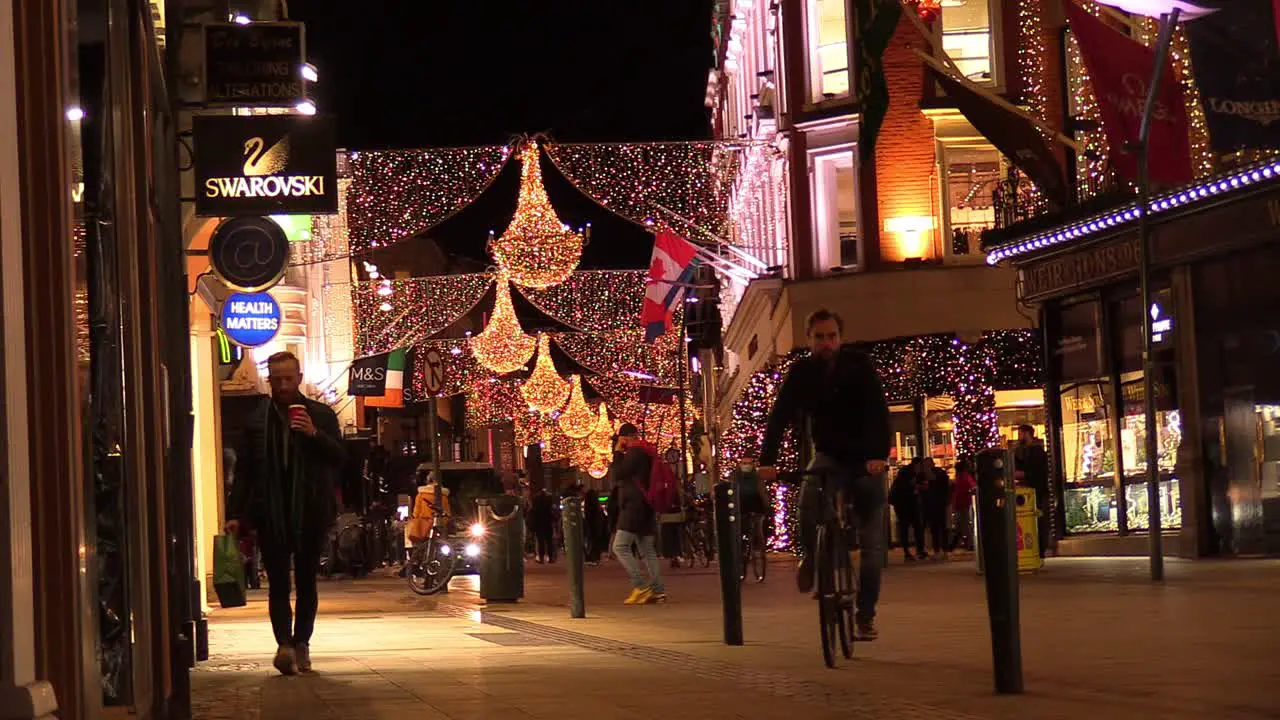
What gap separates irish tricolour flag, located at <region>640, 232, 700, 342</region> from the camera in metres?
40.2

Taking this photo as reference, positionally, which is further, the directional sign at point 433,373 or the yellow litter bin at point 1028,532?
the directional sign at point 433,373

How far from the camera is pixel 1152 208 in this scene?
26906mm

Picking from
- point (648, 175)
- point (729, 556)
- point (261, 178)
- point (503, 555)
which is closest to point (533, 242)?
point (648, 175)

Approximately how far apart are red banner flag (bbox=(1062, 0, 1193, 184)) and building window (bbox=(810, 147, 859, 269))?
15408 mm

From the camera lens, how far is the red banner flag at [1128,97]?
23.9 metres

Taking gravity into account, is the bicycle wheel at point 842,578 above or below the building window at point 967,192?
below

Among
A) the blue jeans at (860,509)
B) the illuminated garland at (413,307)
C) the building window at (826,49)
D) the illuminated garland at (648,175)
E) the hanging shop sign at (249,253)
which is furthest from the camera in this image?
the illuminated garland at (413,307)

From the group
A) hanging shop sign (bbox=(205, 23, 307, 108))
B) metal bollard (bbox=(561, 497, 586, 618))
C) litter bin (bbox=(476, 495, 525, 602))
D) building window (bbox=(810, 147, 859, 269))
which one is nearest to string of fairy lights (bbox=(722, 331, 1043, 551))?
building window (bbox=(810, 147, 859, 269))

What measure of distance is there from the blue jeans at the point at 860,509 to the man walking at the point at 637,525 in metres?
9.90

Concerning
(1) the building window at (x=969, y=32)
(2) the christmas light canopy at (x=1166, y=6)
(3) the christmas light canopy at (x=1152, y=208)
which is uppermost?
(1) the building window at (x=969, y=32)

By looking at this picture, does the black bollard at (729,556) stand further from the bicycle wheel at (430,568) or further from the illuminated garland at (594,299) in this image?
the illuminated garland at (594,299)

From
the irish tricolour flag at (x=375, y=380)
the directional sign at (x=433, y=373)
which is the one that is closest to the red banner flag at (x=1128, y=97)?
the directional sign at (x=433, y=373)

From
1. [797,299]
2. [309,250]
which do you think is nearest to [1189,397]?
[797,299]

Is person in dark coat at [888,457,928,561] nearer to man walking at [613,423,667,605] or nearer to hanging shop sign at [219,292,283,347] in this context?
hanging shop sign at [219,292,283,347]
